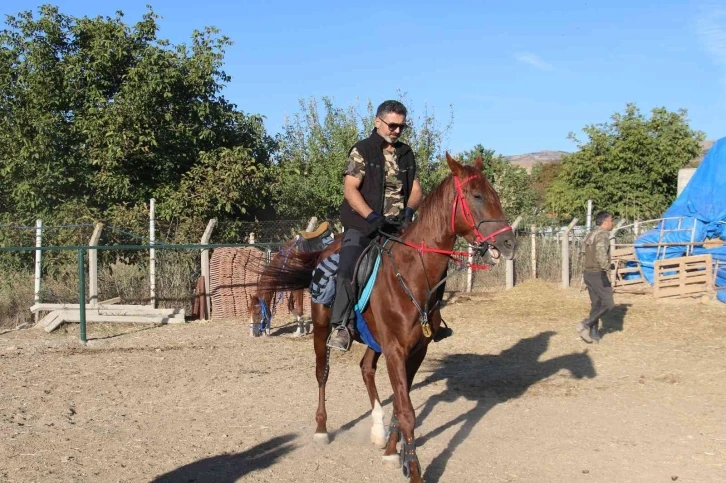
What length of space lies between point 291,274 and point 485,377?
134 inches

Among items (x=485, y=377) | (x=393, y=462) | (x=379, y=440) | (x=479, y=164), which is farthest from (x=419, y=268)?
(x=485, y=377)

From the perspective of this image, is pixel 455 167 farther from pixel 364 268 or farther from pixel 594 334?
pixel 594 334

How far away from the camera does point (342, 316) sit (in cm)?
570

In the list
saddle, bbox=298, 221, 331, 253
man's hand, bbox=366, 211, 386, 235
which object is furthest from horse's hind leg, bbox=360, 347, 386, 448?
saddle, bbox=298, 221, 331, 253

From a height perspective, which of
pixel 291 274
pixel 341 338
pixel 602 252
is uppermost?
pixel 602 252

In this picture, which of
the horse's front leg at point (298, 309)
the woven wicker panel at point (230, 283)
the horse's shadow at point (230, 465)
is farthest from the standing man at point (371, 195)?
the woven wicker panel at point (230, 283)

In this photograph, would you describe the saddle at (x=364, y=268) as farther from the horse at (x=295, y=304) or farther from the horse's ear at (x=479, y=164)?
the horse at (x=295, y=304)

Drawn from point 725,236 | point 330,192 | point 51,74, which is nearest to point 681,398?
point 725,236

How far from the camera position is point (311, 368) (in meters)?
9.59

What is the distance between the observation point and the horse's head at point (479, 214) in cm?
466

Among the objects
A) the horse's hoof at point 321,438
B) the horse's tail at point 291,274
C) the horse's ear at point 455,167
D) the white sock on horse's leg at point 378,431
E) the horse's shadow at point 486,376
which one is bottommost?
the horse's shadow at point 486,376

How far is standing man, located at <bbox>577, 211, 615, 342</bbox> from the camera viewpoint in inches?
445

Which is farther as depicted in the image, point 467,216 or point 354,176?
point 354,176

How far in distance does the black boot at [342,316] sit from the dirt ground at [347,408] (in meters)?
0.98
